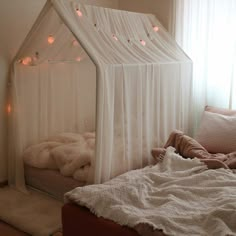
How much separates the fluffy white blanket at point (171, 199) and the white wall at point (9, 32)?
5.00 feet

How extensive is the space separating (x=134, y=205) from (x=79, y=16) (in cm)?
168

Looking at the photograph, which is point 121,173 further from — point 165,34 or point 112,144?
point 165,34

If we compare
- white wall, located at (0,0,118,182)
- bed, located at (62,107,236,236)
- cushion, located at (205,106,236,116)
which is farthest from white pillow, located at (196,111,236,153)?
white wall, located at (0,0,118,182)

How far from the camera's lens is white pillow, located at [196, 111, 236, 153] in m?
3.37

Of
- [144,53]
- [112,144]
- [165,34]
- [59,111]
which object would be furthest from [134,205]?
[165,34]

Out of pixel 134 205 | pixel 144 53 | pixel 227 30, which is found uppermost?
pixel 227 30

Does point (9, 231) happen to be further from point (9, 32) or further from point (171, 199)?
point (9, 32)

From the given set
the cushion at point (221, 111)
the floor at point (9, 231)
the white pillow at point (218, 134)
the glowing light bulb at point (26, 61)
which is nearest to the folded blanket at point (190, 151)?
the white pillow at point (218, 134)

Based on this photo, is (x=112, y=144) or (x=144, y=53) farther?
(x=144, y=53)

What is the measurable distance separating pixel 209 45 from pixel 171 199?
2202mm

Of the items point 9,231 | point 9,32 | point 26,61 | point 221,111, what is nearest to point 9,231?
point 9,231

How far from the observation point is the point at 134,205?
7.44 feet

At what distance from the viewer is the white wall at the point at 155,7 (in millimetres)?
4223

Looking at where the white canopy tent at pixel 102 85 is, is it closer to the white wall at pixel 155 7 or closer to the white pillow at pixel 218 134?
the white wall at pixel 155 7
